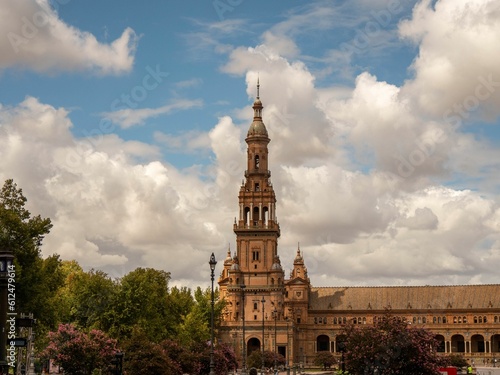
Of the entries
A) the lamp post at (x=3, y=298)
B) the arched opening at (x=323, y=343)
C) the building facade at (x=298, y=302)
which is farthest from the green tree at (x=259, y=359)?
the lamp post at (x=3, y=298)

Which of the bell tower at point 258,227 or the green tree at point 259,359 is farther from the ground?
the bell tower at point 258,227

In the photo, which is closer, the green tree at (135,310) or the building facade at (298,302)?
the green tree at (135,310)

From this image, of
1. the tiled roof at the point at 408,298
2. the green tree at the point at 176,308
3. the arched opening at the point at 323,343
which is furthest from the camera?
the arched opening at the point at 323,343

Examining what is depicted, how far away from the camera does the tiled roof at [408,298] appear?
16638 cm

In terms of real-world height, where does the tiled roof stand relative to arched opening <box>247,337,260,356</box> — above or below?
above

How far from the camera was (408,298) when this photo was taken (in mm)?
168625

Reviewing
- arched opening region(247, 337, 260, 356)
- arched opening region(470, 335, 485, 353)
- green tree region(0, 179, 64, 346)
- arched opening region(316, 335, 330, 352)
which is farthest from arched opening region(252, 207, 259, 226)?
green tree region(0, 179, 64, 346)

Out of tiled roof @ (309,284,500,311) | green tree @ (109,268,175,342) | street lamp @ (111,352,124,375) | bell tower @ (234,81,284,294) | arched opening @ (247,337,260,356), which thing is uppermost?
bell tower @ (234,81,284,294)

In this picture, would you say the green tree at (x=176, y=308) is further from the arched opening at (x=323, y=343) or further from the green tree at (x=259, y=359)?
the arched opening at (x=323, y=343)

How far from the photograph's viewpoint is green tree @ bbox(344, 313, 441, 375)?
54.0 m

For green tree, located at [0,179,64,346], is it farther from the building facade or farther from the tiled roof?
the tiled roof

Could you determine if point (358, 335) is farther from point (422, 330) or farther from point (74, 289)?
point (74, 289)

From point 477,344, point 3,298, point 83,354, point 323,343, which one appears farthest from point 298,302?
point 3,298

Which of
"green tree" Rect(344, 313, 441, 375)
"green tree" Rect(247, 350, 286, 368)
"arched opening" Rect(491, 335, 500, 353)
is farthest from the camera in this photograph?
"arched opening" Rect(491, 335, 500, 353)
